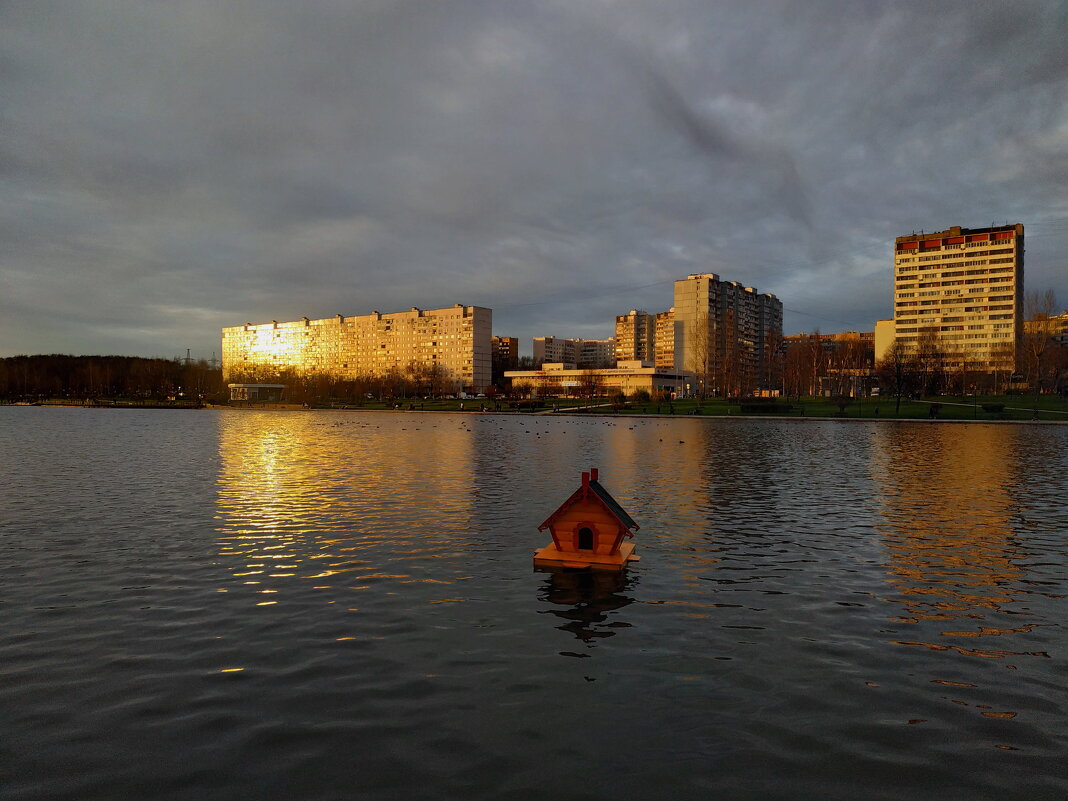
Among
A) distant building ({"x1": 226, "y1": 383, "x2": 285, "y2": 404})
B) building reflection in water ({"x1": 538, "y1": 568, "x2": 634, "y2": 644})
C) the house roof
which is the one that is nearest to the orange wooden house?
the house roof

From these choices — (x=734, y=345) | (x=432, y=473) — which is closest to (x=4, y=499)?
(x=432, y=473)

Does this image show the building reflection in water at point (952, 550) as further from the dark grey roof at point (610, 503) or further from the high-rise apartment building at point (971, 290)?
the high-rise apartment building at point (971, 290)

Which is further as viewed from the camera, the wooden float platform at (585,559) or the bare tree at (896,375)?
the bare tree at (896,375)

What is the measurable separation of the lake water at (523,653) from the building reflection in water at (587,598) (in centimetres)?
7

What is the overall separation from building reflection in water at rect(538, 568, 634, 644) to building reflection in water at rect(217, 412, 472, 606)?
7.61ft

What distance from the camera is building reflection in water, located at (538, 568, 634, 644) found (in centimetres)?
Result: 1034

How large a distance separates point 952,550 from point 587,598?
9675 millimetres

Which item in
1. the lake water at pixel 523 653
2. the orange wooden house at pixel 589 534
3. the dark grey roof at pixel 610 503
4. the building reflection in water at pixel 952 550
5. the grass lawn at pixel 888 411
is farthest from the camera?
the grass lawn at pixel 888 411

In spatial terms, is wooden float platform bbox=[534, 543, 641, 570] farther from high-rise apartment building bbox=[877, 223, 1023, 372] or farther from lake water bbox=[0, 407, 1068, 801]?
high-rise apartment building bbox=[877, 223, 1023, 372]

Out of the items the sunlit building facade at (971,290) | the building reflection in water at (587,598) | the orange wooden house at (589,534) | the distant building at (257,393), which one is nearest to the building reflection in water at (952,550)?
the building reflection in water at (587,598)

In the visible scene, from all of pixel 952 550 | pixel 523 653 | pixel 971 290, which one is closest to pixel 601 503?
pixel 523 653

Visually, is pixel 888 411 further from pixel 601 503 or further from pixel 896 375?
pixel 601 503

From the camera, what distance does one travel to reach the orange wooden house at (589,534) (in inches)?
534

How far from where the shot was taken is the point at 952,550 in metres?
15.3
